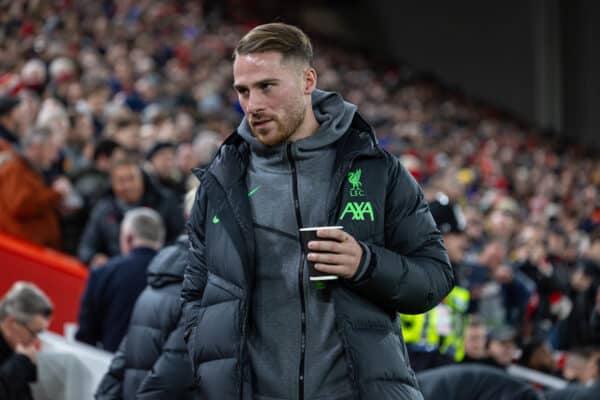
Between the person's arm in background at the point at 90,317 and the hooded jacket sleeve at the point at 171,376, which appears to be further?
the person's arm in background at the point at 90,317

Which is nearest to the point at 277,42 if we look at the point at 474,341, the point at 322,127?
the point at 322,127

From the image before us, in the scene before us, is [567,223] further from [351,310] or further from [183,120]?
[351,310]

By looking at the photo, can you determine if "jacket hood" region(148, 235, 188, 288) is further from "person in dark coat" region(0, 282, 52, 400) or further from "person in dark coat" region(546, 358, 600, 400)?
"person in dark coat" region(546, 358, 600, 400)

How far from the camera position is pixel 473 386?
4.43m

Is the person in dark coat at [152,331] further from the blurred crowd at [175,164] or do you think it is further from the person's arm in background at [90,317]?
the blurred crowd at [175,164]

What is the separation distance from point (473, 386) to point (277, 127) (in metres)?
2.08

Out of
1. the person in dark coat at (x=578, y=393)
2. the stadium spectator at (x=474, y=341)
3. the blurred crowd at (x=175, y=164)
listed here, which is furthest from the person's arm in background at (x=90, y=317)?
the person in dark coat at (x=578, y=393)

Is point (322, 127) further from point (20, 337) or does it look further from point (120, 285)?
point (120, 285)

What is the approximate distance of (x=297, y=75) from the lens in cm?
273

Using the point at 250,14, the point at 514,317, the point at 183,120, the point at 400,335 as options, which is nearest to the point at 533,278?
the point at 514,317

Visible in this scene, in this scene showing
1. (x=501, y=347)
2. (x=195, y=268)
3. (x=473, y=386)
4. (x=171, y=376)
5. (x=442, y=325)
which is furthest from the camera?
(x=501, y=347)

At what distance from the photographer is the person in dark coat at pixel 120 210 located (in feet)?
22.1

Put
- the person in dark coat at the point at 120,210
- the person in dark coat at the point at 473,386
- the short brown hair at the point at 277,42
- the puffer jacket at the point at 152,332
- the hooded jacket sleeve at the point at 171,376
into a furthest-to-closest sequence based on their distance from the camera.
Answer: the person in dark coat at the point at 120,210 < the person in dark coat at the point at 473,386 < the puffer jacket at the point at 152,332 < the hooded jacket sleeve at the point at 171,376 < the short brown hair at the point at 277,42

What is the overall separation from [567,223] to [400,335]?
446 inches
